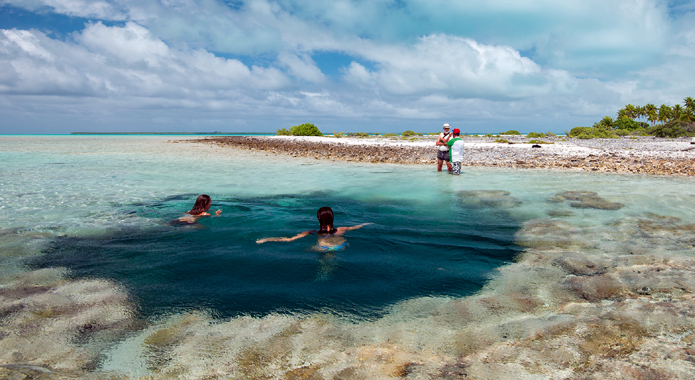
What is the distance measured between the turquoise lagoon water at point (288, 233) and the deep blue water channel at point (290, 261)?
0.03 m

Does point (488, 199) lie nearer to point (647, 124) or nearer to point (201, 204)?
point (201, 204)

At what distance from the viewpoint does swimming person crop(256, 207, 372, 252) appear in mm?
6485

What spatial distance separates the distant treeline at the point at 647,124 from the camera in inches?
1849

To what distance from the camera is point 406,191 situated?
12.2 metres

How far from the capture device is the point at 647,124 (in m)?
65.9

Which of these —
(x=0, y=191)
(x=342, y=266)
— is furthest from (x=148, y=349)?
(x=0, y=191)

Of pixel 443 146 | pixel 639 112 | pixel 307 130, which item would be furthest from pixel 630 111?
pixel 443 146

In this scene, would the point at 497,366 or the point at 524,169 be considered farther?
the point at 524,169

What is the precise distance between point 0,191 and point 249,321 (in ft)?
43.2

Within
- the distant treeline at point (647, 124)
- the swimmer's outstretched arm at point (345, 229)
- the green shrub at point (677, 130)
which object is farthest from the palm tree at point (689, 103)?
the swimmer's outstretched arm at point (345, 229)

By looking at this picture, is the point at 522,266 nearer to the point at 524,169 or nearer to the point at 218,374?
the point at 218,374

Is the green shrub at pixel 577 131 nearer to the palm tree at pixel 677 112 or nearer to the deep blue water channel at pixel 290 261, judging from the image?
the palm tree at pixel 677 112

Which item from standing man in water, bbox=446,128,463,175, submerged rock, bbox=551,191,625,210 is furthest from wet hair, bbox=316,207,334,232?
standing man in water, bbox=446,128,463,175

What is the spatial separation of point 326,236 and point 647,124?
268 feet
